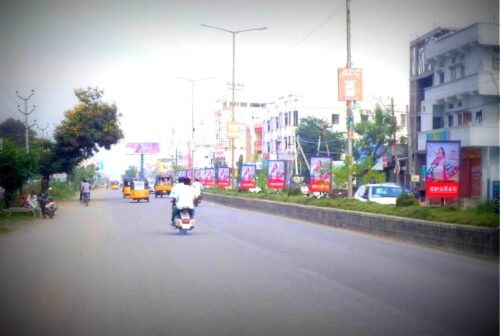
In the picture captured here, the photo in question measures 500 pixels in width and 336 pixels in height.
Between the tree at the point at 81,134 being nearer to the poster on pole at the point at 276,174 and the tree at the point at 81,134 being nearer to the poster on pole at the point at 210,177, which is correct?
the poster on pole at the point at 210,177

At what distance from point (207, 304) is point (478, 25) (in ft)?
69.2

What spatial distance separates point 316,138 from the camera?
6575cm

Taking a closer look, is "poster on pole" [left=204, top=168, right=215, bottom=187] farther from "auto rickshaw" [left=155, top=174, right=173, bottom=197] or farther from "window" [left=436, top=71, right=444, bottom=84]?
"window" [left=436, top=71, right=444, bottom=84]

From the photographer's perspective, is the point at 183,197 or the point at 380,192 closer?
the point at 183,197

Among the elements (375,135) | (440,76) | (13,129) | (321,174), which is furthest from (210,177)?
(321,174)

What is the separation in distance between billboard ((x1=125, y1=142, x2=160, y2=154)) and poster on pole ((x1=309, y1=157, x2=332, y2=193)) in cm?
8037

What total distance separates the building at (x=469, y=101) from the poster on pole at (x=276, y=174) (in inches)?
338

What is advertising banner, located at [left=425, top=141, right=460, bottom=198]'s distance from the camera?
60.3 ft

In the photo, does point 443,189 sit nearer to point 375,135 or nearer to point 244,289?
point 244,289

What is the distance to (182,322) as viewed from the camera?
7.46 metres

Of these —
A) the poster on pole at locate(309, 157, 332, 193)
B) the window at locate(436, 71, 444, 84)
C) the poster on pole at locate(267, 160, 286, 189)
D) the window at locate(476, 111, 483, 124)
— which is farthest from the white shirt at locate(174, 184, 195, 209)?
the window at locate(436, 71, 444, 84)

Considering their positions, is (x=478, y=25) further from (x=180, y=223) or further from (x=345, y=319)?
(x=345, y=319)

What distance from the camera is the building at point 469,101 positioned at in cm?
2264

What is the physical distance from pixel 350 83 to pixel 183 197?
340 inches
